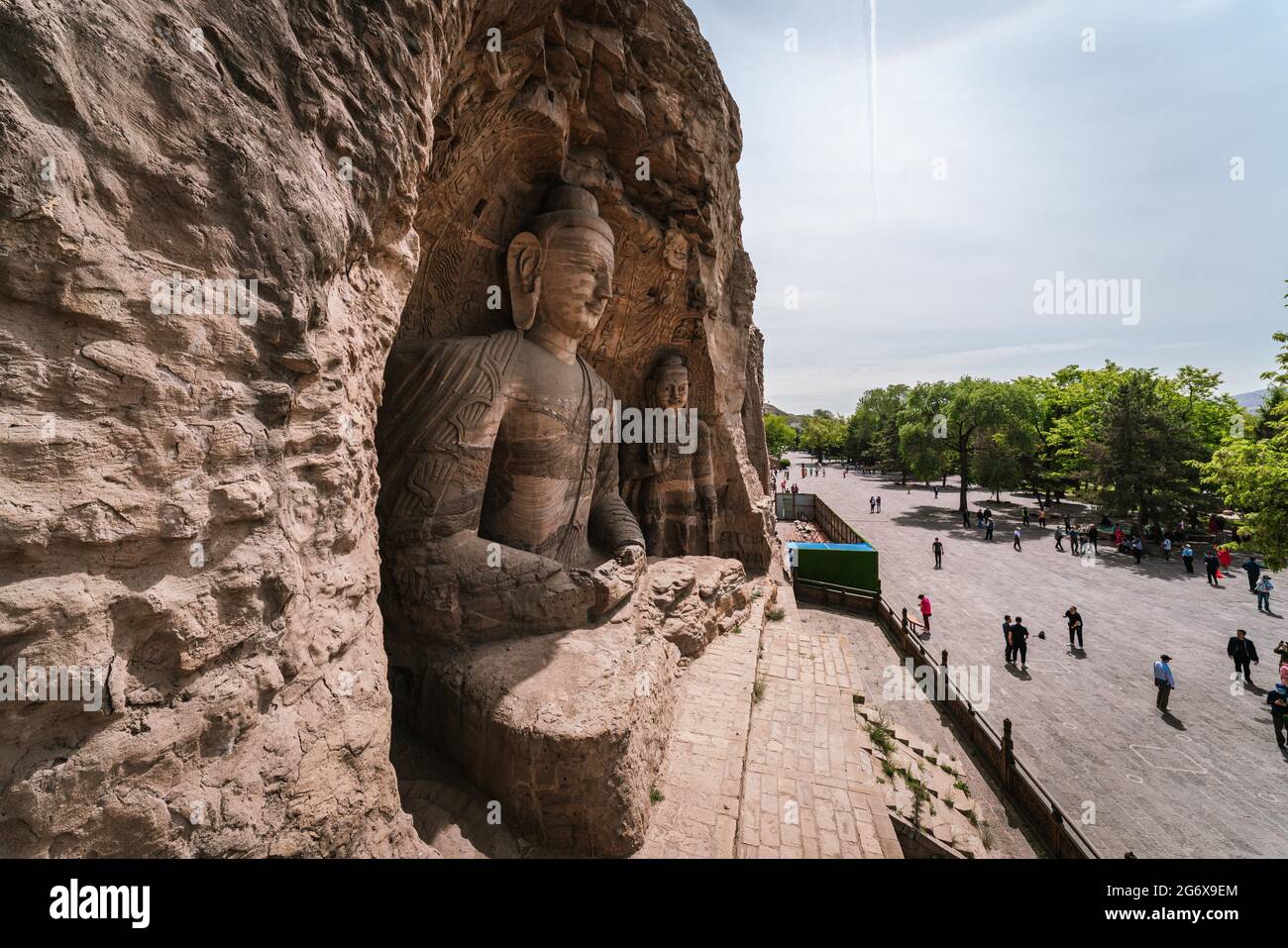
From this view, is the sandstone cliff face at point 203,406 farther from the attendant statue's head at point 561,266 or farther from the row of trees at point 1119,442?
the row of trees at point 1119,442

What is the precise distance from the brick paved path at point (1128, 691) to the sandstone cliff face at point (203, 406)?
27.8ft

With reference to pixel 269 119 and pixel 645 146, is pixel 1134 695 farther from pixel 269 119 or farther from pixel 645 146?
pixel 269 119

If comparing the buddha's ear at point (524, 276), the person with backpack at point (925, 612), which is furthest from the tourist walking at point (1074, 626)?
the buddha's ear at point (524, 276)

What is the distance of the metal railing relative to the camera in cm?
581

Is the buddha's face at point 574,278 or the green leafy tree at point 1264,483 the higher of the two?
the buddha's face at point 574,278

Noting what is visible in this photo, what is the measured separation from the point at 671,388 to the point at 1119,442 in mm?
23303

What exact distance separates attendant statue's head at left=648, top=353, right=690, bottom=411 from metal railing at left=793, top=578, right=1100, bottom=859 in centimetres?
641

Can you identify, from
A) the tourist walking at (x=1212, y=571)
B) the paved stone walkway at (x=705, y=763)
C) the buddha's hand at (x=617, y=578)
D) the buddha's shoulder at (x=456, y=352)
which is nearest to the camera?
the paved stone walkway at (x=705, y=763)

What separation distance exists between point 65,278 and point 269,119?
109 cm

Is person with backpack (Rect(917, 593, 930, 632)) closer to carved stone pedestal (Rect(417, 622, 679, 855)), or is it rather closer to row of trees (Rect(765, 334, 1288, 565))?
row of trees (Rect(765, 334, 1288, 565))

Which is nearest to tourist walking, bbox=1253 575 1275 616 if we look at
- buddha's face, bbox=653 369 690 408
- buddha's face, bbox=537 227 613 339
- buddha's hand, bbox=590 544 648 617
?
buddha's face, bbox=653 369 690 408

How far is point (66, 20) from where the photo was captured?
162cm

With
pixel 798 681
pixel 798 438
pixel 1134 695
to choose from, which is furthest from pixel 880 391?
pixel 798 681

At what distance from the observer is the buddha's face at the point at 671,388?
8180 millimetres
